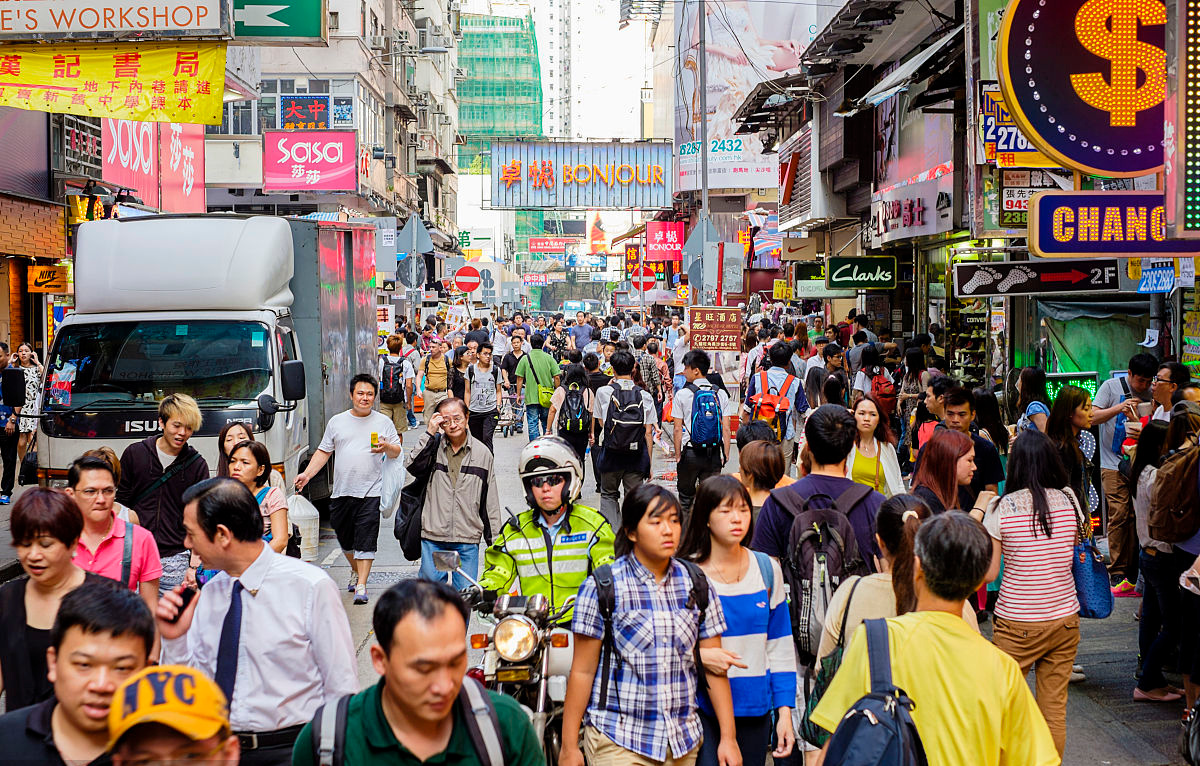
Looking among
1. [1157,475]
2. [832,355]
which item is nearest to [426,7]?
[832,355]

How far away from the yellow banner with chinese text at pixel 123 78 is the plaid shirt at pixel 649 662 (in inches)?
285

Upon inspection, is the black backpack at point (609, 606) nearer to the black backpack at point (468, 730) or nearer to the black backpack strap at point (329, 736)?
the black backpack at point (468, 730)

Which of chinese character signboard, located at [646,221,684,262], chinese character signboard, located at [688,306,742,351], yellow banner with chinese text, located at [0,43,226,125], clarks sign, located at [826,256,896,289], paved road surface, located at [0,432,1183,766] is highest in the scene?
chinese character signboard, located at [646,221,684,262]

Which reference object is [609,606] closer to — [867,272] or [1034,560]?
[1034,560]

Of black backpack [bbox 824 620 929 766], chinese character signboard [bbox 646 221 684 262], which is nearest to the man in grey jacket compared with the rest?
black backpack [bbox 824 620 929 766]

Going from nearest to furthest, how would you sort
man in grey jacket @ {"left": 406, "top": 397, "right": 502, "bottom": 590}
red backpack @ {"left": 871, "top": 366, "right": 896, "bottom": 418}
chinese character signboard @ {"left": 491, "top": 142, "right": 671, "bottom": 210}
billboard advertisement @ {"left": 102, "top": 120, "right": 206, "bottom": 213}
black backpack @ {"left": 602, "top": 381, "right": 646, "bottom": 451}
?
man in grey jacket @ {"left": 406, "top": 397, "right": 502, "bottom": 590}, black backpack @ {"left": 602, "top": 381, "right": 646, "bottom": 451}, red backpack @ {"left": 871, "top": 366, "right": 896, "bottom": 418}, billboard advertisement @ {"left": 102, "top": 120, "right": 206, "bottom": 213}, chinese character signboard @ {"left": 491, "top": 142, "right": 671, "bottom": 210}

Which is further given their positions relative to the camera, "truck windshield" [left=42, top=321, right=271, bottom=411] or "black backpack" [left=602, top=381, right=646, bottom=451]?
"black backpack" [left=602, top=381, right=646, bottom=451]

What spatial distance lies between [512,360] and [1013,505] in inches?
605

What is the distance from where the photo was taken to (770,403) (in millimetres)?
12828

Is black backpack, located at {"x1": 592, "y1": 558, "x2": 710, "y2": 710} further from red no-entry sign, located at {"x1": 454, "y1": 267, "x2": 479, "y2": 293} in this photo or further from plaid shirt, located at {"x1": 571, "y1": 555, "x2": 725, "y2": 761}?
red no-entry sign, located at {"x1": 454, "y1": 267, "x2": 479, "y2": 293}

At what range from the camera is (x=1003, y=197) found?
12.3m

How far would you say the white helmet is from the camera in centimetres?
568

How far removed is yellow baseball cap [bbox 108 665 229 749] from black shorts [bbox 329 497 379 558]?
24.2 feet

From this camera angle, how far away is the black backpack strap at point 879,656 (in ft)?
11.7
